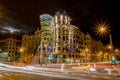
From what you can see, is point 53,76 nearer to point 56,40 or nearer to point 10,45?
point 56,40

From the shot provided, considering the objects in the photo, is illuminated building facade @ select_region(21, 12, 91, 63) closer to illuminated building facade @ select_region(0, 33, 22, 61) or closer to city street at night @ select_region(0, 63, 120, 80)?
illuminated building facade @ select_region(0, 33, 22, 61)

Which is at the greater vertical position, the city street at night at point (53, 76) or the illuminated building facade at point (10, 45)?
the illuminated building facade at point (10, 45)

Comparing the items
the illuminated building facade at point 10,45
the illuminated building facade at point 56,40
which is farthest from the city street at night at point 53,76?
the illuminated building facade at point 10,45

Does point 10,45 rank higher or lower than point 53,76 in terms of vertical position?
higher

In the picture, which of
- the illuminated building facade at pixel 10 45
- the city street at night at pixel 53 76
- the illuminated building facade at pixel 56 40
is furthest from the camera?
the illuminated building facade at pixel 10 45

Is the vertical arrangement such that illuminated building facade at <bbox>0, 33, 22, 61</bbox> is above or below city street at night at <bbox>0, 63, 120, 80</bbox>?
above

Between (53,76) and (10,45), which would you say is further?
(10,45)

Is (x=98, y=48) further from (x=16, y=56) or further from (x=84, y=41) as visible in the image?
(x=16, y=56)

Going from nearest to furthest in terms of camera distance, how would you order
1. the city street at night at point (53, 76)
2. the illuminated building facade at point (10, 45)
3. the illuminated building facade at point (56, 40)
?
the city street at night at point (53, 76) < the illuminated building facade at point (56, 40) < the illuminated building facade at point (10, 45)

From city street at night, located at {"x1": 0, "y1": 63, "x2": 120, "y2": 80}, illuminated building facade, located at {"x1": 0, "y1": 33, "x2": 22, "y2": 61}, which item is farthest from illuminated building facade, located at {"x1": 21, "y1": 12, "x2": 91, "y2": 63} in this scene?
city street at night, located at {"x1": 0, "y1": 63, "x2": 120, "y2": 80}

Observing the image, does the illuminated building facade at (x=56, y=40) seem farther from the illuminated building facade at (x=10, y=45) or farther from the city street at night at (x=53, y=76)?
the city street at night at (x=53, y=76)

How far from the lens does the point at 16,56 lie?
4075 inches

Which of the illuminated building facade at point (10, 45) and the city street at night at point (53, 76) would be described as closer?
the city street at night at point (53, 76)

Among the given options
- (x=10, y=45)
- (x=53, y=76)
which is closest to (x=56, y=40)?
(x=10, y=45)
